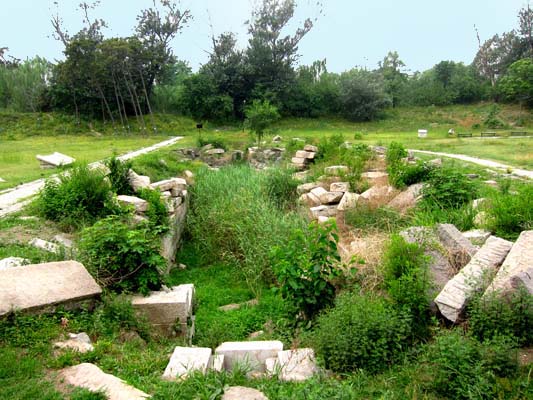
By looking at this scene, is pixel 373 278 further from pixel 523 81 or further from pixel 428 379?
pixel 523 81

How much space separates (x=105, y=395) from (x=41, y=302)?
1515 millimetres

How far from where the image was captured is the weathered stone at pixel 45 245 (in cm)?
522

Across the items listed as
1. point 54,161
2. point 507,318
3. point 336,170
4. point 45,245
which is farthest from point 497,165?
point 54,161

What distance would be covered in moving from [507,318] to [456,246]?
1417 millimetres

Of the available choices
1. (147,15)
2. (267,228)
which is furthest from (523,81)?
(267,228)

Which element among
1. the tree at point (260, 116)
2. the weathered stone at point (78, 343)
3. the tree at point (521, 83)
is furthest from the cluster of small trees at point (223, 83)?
the weathered stone at point (78, 343)

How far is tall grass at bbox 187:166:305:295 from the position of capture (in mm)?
7230

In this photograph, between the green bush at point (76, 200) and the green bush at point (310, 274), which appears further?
the green bush at point (76, 200)

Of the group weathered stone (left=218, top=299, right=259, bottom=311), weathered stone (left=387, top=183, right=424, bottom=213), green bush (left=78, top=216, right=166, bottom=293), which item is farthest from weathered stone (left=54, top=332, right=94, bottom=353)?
weathered stone (left=387, top=183, right=424, bottom=213)

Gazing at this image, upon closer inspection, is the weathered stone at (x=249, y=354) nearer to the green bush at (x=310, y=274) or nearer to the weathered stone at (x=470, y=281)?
the green bush at (x=310, y=274)

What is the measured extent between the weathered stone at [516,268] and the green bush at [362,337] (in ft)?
2.89

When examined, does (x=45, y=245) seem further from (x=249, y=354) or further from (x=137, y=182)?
(x=249, y=354)

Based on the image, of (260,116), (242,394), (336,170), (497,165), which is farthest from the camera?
(260,116)

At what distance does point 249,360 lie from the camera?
381 cm
